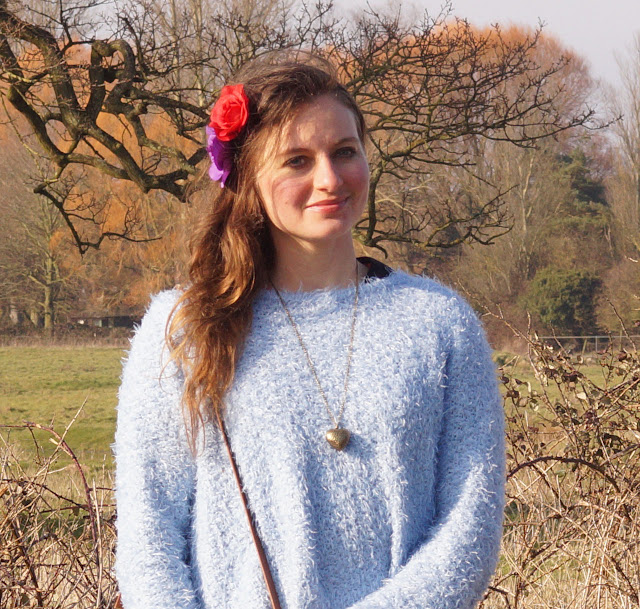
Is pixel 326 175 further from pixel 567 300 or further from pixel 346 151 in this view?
pixel 567 300

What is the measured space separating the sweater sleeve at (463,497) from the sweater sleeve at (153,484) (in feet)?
1.13

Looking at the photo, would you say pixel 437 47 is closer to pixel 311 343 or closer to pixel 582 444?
pixel 582 444

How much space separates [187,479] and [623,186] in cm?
2327

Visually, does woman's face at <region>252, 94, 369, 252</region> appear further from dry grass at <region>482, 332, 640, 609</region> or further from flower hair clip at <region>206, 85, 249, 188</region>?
dry grass at <region>482, 332, 640, 609</region>

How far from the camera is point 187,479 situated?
5.21 feet

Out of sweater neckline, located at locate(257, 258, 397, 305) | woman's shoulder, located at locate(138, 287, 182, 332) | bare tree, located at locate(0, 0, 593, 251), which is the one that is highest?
Result: bare tree, located at locate(0, 0, 593, 251)

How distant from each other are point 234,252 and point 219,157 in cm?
20

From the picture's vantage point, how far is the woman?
1516 millimetres

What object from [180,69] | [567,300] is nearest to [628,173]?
[567,300]

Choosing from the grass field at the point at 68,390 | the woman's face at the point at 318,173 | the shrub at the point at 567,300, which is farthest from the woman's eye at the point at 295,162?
the shrub at the point at 567,300

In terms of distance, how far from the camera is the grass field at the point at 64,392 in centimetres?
1134

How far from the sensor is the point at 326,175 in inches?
62.1

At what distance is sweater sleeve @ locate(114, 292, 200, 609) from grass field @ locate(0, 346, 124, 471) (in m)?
7.21

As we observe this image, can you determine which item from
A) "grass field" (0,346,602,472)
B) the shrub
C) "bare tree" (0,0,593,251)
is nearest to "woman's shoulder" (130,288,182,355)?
"bare tree" (0,0,593,251)
